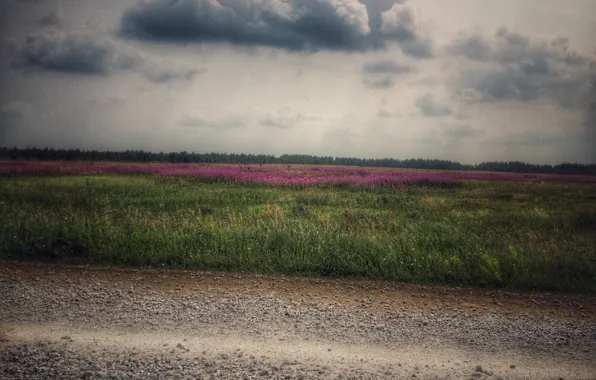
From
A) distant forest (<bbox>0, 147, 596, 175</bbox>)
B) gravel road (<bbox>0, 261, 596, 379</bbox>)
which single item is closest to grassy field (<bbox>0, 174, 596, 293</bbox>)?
gravel road (<bbox>0, 261, 596, 379</bbox>)

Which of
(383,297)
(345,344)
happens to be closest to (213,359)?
A: (345,344)

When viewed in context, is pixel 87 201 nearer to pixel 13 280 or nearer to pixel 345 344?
pixel 13 280

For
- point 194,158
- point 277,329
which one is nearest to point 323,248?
point 277,329

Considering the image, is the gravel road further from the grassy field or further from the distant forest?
the distant forest

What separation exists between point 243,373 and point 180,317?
183 cm

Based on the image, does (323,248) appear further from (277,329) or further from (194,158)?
(194,158)

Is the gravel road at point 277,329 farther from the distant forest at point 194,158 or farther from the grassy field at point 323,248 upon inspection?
the distant forest at point 194,158

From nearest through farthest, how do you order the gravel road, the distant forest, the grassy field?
the gravel road
the grassy field
the distant forest

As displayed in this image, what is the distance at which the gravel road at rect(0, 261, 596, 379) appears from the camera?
14.0ft

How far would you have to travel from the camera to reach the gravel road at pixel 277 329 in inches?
168

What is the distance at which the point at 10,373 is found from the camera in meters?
3.98

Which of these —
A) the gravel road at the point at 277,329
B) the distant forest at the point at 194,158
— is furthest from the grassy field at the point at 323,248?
the distant forest at the point at 194,158

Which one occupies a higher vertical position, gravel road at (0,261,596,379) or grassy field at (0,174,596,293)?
grassy field at (0,174,596,293)

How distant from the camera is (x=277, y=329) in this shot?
5234mm
